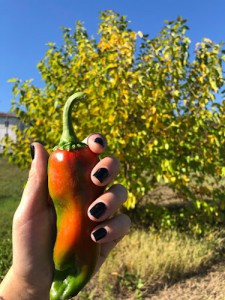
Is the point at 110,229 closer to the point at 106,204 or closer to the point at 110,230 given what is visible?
the point at 110,230

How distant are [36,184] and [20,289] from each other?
19.3 inches

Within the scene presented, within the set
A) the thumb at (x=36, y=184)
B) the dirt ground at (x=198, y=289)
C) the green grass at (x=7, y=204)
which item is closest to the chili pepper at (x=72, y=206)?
the thumb at (x=36, y=184)

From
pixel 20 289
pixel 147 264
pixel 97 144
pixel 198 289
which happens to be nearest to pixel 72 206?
pixel 97 144

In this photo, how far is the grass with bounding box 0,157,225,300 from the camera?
410 cm

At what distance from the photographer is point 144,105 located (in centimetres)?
483

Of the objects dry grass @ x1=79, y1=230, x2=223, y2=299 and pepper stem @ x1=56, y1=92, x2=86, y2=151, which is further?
dry grass @ x1=79, y1=230, x2=223, y2=299

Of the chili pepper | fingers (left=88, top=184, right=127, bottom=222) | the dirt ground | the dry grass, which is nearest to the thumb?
the chili pepper

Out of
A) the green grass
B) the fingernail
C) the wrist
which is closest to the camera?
the fingernail

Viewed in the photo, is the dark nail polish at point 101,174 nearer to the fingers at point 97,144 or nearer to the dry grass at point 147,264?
the fingers at point 97,144

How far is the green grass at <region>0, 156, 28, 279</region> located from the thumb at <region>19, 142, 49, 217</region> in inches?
110

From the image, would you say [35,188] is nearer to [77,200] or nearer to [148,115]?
[77,200]

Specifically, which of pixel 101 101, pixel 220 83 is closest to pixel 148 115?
pixel 101 101

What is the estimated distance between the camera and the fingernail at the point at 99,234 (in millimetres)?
1488

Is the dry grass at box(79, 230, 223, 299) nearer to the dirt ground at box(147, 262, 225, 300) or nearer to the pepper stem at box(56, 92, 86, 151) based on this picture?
the dirt ground at box(147, 262, 225, 300)
